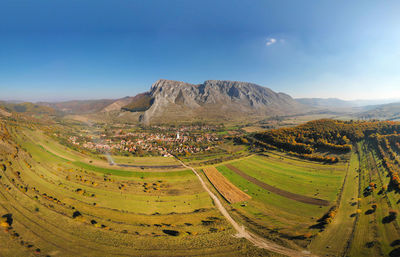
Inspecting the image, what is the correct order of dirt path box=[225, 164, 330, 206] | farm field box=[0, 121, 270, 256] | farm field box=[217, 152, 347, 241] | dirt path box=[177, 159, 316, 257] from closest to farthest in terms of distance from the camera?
1. farm field box=[0, 121, 270, 256]
2. dirt path box=[177, 159, 316, 257]
3. farm field box=[217, 152, 347, 241]
4. dirt path box=[225, 164, 330, 206]

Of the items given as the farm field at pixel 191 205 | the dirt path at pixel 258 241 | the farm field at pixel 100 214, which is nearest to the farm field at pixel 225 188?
the farm field at pixel 191 205

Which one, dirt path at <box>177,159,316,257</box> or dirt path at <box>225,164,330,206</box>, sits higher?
dirt path at <box>225,164,330,206</box>

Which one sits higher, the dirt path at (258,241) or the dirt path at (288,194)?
the dirt path at (288,194)

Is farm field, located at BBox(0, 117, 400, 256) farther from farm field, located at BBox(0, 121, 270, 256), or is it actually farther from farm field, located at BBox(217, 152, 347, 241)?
farm field, located at BBox(217, 152, 347, 241)

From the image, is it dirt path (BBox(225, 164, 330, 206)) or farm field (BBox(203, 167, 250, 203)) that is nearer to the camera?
dirt path (BBox(225, 164, 330, 206))

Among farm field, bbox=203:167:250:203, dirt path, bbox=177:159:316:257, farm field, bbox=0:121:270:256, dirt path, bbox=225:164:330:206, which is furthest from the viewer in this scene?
farm field, bbox=203:167:250:203

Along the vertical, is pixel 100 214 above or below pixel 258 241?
above

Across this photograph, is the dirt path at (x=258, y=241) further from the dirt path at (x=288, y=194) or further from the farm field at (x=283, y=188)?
the dirt path at (x=288, y=194)

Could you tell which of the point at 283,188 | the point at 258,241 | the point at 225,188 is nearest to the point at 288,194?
the point at 283,188

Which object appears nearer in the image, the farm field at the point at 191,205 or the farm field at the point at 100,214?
the farm field at the point at 100,214

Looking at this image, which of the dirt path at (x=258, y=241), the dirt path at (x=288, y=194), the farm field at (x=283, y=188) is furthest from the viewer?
the dirt path at (x=288, y=194)

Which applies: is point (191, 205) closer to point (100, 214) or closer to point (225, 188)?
point (225, 188)

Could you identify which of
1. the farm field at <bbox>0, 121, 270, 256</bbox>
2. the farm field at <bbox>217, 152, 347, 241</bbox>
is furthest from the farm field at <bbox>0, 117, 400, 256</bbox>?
the farm field at <bbox>217, 152, 347, 241</bbox>
